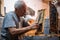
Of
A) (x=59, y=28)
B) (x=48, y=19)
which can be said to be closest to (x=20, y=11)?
(x=48, y=19)

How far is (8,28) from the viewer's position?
5.68ft

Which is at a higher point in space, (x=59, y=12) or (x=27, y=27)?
(x=59, y=12)

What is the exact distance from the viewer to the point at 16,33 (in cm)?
172

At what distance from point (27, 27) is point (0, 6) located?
41 cm

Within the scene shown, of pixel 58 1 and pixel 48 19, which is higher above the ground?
pixel 58 1

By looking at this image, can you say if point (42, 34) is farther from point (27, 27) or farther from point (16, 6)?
point (16, 6)

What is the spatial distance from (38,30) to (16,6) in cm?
33

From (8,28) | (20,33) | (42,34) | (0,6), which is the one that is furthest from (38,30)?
(0,6)

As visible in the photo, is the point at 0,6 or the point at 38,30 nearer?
the point at 38,30

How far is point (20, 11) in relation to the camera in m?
1.80

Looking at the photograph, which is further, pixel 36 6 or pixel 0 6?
pixel 0 6

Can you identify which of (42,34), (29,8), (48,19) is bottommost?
(42,34)

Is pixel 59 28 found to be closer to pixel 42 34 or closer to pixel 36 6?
pixel 42 34

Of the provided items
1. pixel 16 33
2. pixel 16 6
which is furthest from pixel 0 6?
pixel 16 33
